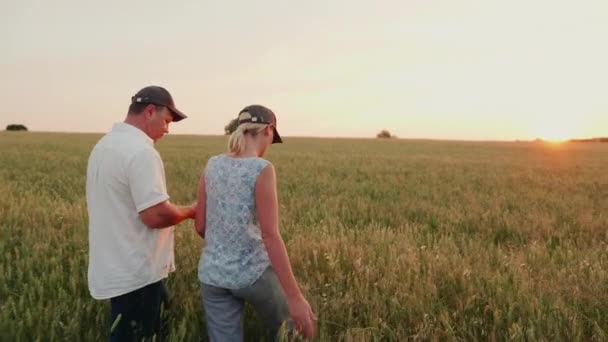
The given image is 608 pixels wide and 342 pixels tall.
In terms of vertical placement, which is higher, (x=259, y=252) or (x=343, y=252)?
(x=259, y=252)

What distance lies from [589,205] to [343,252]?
729 cm

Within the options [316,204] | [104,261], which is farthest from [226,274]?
[316,204]

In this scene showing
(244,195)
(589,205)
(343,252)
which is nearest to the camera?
(244,195)

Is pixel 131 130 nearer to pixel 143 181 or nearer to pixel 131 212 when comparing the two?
pixel 143 181

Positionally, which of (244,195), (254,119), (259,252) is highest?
(254,119)

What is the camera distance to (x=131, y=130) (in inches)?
127

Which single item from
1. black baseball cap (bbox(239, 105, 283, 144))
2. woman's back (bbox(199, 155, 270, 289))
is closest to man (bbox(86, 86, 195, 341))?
woman's back (bbox(199, 155, 270, 289))

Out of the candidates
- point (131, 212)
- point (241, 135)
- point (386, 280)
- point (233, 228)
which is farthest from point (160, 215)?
point (386, 280)

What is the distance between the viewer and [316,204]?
9.41 meters

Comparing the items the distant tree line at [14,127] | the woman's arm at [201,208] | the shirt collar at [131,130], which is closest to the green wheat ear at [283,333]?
the woman's arm at [201,208]

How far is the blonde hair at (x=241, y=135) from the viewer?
2.96 m

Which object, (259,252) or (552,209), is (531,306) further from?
(552,209)

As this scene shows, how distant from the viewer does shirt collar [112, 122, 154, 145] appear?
10.5 ft

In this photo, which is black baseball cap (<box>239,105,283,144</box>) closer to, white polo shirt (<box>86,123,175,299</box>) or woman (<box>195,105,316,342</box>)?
woman (<box>195,105,316,342</box>)
